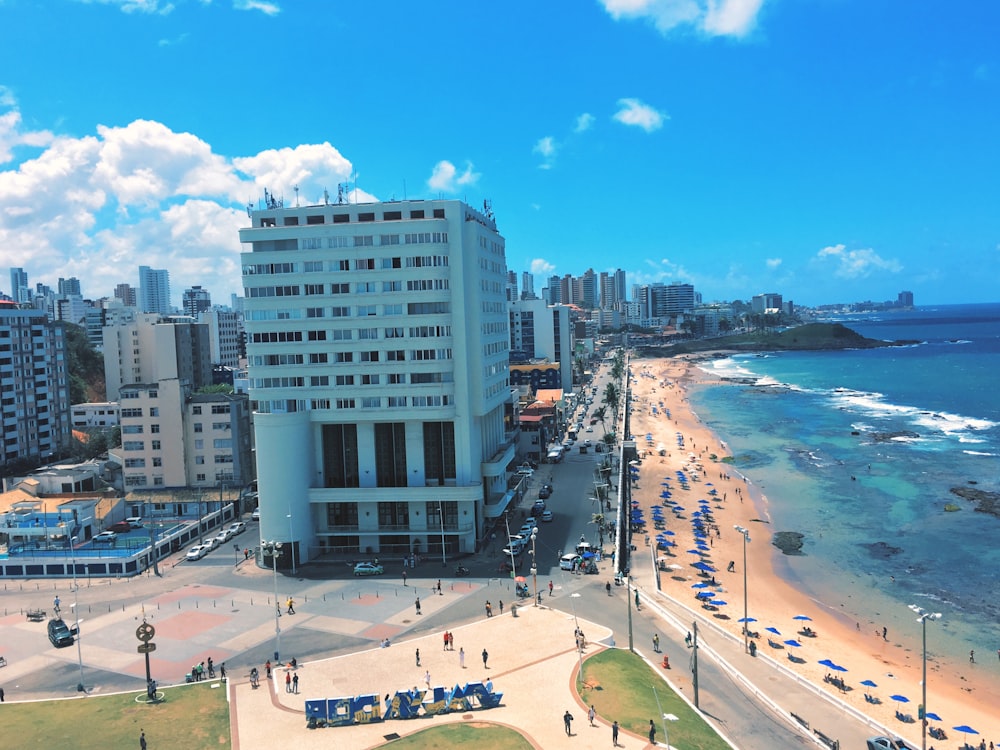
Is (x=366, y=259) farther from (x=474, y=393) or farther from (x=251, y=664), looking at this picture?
(x=251, y=664)

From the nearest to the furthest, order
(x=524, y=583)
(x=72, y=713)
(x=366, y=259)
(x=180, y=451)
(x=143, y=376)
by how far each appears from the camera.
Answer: (x=72, y=713)
(x=524, y=583)
(x=366, y=259)
(x=180, y=451)
(x=143, y=376)

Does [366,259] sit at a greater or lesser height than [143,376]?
greater

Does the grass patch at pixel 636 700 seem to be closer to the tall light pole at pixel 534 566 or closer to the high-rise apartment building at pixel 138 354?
the tall light pole at pixel 534 566

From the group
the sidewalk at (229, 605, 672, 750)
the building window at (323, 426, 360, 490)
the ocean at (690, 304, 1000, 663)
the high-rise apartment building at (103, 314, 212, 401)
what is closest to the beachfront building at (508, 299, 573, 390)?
the ocean at (690, 304, 1000, 663)

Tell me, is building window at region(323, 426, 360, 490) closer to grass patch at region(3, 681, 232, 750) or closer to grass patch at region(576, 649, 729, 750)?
grass patch at region(3, 681, 232, 750)

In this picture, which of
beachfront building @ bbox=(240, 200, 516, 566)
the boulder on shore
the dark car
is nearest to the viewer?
the dark car

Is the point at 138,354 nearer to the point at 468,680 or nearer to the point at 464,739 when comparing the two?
the point at 468,680

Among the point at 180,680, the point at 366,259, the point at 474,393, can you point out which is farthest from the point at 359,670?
the point at 366,259
